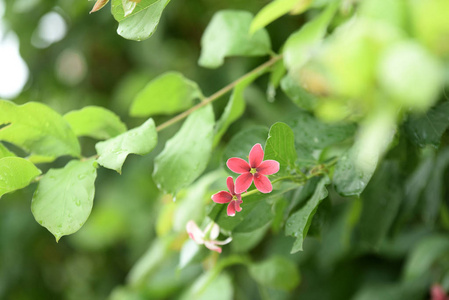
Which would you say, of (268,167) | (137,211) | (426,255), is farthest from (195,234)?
(137,211)

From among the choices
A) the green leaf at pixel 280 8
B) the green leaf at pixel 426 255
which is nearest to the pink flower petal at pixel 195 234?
the green leaf at pixel 280 8

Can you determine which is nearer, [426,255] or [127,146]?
[127,146]

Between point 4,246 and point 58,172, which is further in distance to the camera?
point 4,246

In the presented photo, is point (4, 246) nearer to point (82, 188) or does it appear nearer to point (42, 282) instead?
point (42, 282)

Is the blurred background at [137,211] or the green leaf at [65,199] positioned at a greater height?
the green leaf at [65,199]

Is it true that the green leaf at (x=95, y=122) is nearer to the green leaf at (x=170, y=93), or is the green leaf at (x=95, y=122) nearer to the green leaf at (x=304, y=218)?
the green leaf at (x=170, y=93)

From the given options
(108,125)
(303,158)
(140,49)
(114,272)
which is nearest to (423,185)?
(303,158)

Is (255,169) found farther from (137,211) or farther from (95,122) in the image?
(137,211)
